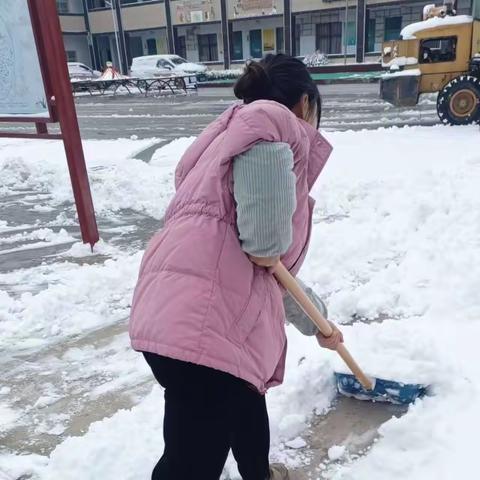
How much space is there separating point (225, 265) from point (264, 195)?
218 mm

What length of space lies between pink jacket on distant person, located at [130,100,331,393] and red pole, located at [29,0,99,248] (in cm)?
344

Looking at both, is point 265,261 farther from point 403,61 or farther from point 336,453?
point 403,61

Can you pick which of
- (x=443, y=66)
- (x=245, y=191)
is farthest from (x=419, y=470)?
(x=443, y=66)

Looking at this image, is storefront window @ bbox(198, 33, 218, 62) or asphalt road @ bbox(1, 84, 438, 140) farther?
storefront window @ bbox(198, 33, 218, 62)

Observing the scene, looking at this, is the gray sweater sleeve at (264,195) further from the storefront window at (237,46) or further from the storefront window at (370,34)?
the storefront window at (237,46)

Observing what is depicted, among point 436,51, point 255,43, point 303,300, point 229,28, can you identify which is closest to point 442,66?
point 436,51

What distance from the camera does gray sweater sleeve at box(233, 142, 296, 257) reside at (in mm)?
1443

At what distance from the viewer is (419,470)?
80.9 inches

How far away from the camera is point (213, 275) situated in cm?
148

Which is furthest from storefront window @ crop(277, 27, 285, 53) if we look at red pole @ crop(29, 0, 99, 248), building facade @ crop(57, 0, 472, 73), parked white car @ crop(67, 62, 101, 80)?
red pole @ crop(29, 0, 99, 248)

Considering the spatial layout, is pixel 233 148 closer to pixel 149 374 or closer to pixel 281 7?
pixel 149 374

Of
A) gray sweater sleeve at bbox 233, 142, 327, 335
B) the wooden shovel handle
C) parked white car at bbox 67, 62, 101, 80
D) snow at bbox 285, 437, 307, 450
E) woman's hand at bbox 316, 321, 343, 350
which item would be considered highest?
gray sweater sleeve at bbox 233, 142, 327, 335

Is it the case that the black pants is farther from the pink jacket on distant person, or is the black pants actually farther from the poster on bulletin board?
the poster on bulletin board

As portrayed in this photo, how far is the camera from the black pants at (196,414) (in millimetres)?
1527
